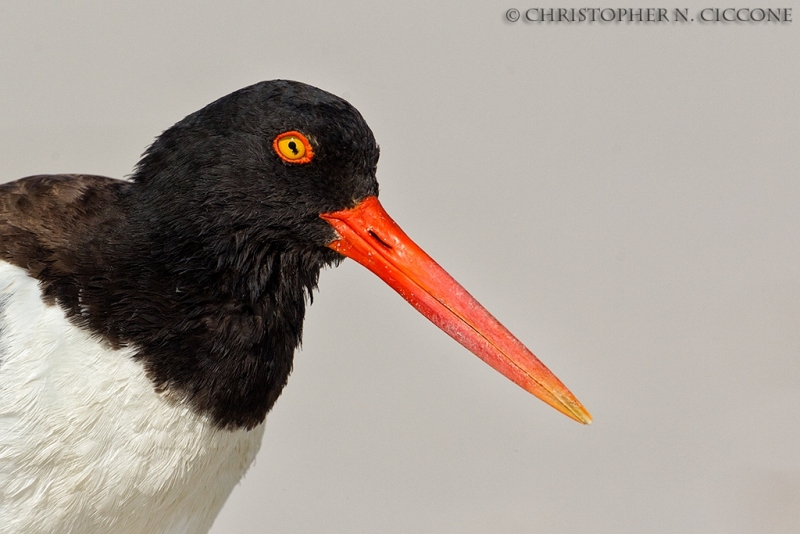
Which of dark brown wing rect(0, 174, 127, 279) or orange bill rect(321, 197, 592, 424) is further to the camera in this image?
orange bill rect(321, 197, 592, 424)

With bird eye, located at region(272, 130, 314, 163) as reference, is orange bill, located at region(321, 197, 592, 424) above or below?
below

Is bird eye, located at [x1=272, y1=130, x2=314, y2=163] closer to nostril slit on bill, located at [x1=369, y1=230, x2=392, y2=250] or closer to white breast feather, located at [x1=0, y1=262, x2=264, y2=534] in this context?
nostril slit on bill, located at [x1=369, y1=230, x2=392, y2=250]

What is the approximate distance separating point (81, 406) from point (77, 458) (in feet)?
0.66

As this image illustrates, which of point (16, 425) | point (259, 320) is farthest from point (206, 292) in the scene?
point (16, 425)

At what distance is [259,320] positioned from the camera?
3.87 metres

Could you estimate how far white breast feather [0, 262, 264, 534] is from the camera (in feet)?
11.8

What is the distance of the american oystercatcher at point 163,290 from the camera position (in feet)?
11.9

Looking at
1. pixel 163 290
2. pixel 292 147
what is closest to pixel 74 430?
pixel 163 290

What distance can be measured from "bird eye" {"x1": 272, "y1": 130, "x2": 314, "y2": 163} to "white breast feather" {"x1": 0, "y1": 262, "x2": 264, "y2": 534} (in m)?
0.86

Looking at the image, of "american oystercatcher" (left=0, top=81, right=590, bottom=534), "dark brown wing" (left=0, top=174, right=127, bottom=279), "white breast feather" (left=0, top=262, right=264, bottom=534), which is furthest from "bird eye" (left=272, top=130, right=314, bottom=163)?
"white breast feather" (left=0, top=262, right=264, bottom=534)

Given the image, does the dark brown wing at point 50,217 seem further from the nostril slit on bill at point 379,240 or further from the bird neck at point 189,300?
the nostril slit on bill at point 379,240

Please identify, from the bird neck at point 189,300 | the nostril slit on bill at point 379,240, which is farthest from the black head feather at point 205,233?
the nostril slit on bill at point 379,240

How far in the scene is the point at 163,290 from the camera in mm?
3779

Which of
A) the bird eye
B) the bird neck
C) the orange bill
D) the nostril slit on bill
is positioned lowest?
the bird neck
